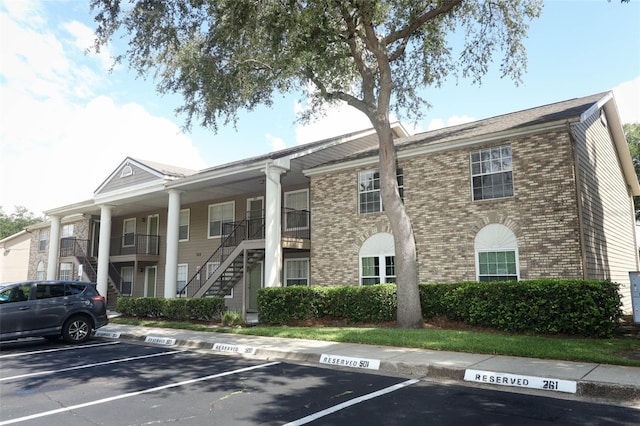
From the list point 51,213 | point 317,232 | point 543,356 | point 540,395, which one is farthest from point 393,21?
point 51,213

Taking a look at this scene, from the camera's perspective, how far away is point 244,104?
621 inches

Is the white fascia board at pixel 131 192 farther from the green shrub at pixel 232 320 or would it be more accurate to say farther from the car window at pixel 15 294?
the car window at pixel 15 294

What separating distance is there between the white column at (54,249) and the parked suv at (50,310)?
16502mm

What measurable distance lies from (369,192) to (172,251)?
29.6ft

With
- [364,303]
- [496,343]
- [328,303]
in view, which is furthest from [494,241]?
[328,303]

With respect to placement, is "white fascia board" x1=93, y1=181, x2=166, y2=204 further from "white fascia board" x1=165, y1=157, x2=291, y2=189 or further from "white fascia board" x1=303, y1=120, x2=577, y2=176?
"white fascia board" x1=303, y1=120, x2=577, y2=176

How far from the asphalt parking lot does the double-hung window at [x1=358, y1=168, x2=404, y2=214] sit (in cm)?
872

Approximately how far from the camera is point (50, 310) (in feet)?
38.9

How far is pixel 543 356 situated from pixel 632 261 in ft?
49.8

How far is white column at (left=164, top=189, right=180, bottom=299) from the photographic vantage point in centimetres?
1966

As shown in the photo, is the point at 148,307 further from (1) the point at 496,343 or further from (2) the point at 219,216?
(1) the point at 496,343

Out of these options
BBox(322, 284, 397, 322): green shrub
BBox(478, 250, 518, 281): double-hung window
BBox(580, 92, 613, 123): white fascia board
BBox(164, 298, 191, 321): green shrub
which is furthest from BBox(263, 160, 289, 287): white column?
BBox(580, 92, 613, 123): white fascia board

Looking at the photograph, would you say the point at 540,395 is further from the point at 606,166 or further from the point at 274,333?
the point at 606,166

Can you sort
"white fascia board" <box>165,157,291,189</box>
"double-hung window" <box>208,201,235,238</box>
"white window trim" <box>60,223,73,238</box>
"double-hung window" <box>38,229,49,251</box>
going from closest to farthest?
"white fascia board" <box>165,157,291,189</box> → "double-hung window" <box>208,201,235,238</box> → "white window trim" <box>60,223,73,238</box> → "double-hung window" <box>38,229,49,251</box>
